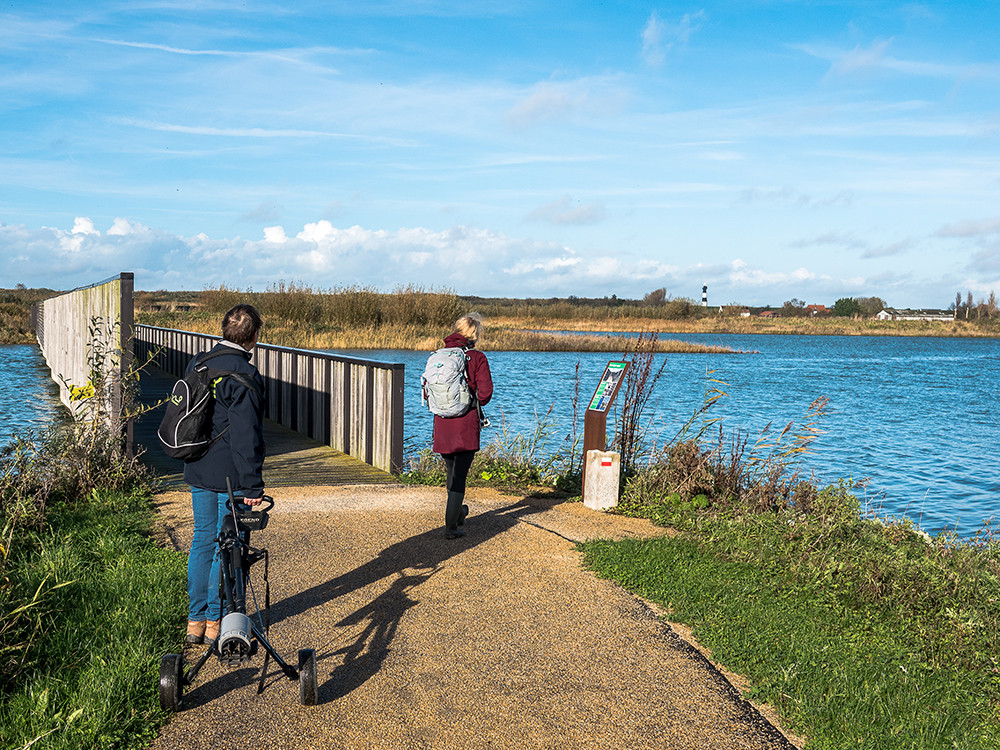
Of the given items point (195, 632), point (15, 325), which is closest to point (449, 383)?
point (195, 632)

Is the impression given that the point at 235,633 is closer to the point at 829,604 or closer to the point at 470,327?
the point at 470,327

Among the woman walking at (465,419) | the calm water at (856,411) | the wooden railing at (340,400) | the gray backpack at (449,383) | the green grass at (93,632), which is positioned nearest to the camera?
the green grass at (93,632)

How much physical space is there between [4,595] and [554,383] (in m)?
26.4

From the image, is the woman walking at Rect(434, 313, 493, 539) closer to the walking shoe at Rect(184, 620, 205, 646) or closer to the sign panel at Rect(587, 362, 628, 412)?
the sign panel at Rect(587, 362, 628, 412)

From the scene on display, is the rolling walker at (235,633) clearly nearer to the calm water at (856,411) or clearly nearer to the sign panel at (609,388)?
the sign panel at (609,388)

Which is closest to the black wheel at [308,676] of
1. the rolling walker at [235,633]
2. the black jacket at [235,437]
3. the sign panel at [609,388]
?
the rolling walker at [235,633]

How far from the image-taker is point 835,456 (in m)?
17.5

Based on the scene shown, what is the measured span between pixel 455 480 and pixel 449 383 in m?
0.85

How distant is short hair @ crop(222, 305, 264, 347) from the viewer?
13.9 ft

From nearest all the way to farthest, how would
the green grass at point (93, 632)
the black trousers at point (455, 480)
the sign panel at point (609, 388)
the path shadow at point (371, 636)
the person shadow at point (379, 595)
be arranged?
1. the green grass at point (93, 632)
2. the path shadow at point (371, 636)
3. the person shadow at point (379, 595)
4. the black trousers at point (455, 480)
5. the sign panel at point (609, 388)

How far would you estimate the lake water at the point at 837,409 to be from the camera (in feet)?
47.4

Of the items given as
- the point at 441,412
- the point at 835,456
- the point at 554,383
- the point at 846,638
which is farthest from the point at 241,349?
the point at 554,383

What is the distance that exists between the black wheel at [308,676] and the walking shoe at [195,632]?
0.85 metres

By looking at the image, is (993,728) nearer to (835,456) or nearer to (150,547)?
(150,547)
